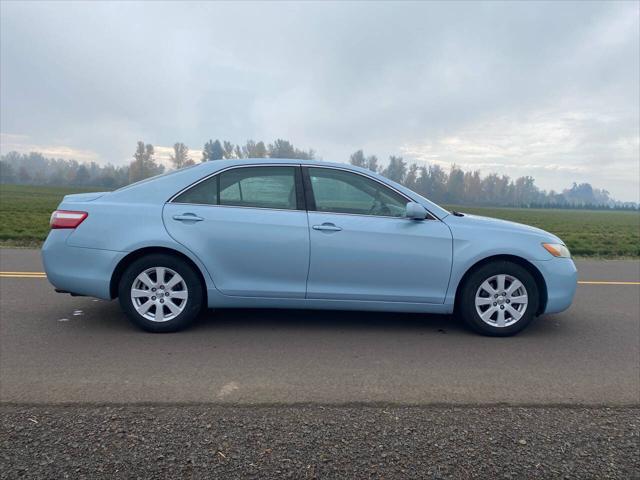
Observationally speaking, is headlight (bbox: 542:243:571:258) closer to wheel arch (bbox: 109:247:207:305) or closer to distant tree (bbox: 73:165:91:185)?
wheel arch (bbox: 109:247:207:305)

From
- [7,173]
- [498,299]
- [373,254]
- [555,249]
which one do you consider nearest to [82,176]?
[7,173]

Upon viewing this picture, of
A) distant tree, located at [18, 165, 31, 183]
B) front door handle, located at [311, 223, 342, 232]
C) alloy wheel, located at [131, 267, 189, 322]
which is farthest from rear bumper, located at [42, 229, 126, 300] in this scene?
distant tree, located at [18, 165, 31, 183]

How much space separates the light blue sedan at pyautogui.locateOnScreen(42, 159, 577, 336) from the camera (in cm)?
423

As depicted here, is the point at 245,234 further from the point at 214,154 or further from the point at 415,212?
the point at 214,154

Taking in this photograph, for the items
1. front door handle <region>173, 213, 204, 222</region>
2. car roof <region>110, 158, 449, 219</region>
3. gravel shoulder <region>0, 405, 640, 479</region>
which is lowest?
gravel shoulder <region>0, 405, 640, 479</region>

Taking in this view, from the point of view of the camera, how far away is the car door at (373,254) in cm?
426

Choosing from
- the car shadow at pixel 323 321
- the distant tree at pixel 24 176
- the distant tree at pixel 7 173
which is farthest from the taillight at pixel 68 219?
the distant tree at pixel 7 173

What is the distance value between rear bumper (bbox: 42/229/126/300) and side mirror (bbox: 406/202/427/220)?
2.62 metres

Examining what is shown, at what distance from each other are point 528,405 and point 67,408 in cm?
287

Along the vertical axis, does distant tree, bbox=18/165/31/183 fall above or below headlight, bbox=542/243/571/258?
above

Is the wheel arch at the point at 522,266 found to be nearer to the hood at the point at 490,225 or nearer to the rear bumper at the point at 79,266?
the hood at the point at 490,225

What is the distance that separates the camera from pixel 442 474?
7.38 feet

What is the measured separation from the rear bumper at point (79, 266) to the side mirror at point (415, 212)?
8.59 feet

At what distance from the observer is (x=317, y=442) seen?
2.48 metres
